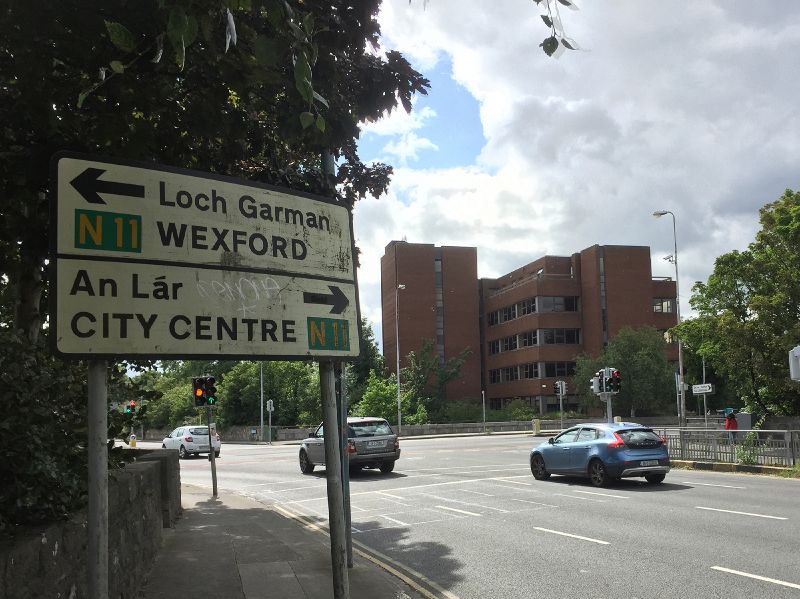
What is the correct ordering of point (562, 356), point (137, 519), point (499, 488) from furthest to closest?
point (562, 356) < point (499, 488) < point (137, 519)

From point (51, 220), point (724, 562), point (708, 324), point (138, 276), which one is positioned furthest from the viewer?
point (708, 324)

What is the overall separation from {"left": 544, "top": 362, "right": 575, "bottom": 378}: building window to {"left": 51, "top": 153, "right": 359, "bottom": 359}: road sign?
63629 mm

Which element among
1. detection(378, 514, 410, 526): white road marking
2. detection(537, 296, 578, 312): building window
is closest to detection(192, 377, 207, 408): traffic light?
detection(378, 514, 410, 526): white road marking

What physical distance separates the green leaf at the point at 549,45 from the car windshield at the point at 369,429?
17.0 m

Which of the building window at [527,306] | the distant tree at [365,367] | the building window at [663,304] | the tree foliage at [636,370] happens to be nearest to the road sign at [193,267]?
the tree foliage at [636,370]

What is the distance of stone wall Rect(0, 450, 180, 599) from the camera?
11.4 feet

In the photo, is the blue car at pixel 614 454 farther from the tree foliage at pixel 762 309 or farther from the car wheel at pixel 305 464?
the tree foliage at pixel 762 309

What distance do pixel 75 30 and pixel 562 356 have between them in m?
63.6

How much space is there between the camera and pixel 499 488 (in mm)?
15711

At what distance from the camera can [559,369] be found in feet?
216

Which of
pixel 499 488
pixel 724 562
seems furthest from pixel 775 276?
pixel 724 562

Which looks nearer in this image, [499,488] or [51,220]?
[51,220]

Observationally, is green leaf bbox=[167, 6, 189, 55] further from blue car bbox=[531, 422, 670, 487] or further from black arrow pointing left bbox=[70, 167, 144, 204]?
blue car bbox=[531, 422, 670, 487]

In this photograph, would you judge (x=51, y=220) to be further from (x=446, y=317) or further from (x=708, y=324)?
(x=446, y=317)
